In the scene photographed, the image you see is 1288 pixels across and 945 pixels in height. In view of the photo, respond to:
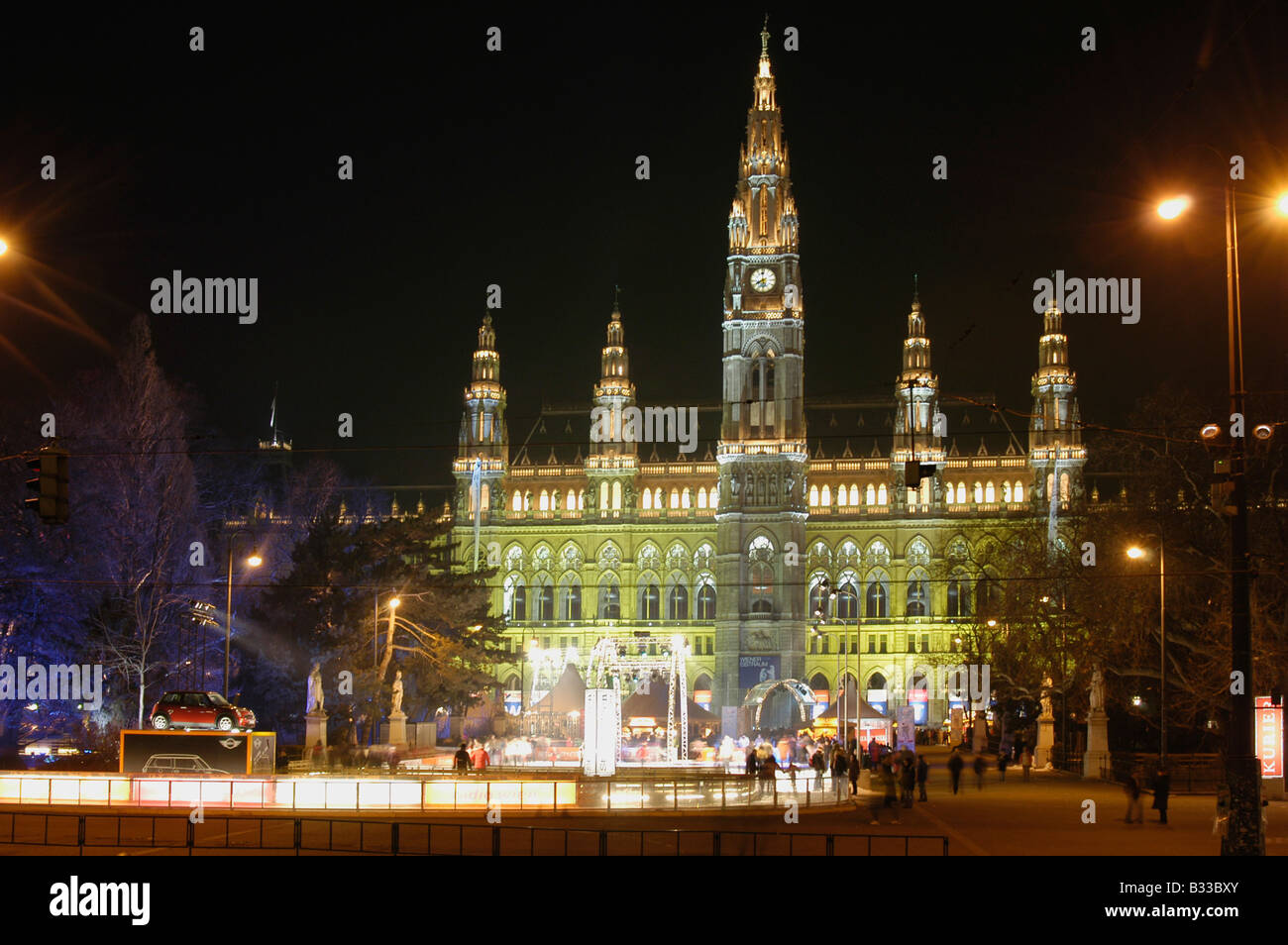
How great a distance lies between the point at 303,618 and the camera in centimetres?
5712

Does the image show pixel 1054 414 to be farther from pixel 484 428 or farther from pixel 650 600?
pixel 484 428

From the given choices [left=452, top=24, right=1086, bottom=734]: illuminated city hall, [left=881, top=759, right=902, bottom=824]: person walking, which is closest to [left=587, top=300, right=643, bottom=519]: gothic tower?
[left=452, top=24, right=1086, bottom=734]: illuminated city hall

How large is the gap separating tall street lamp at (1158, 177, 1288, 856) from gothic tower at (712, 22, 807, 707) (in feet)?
258

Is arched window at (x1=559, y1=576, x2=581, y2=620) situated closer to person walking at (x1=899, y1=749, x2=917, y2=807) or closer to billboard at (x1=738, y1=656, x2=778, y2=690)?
billboard at (x1=738, y1=656, x2=778, y2=690)

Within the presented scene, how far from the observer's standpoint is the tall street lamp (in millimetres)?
19938

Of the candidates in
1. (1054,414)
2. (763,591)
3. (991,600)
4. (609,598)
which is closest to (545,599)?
A: (609,598)

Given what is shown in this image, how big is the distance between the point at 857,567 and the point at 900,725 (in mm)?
41610

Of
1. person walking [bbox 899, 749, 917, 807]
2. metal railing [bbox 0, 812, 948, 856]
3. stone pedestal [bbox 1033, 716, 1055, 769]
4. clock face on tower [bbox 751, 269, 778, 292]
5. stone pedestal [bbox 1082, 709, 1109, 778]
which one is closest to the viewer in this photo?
metal railing [bbox 0, 812, 948, 856]

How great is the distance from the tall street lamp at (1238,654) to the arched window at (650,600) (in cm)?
8932

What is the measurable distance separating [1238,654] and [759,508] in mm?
81188

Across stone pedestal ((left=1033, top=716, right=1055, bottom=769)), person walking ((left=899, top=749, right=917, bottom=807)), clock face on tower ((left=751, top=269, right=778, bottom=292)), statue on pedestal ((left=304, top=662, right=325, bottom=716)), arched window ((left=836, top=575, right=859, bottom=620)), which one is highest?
clock face on tower ((left=751, top=269, right=778, bottom=292))

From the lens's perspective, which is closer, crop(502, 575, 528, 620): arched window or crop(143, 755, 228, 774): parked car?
crop(143, 755, 228, 774): parked car

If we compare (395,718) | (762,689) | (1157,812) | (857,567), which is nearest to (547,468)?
(857,567)
